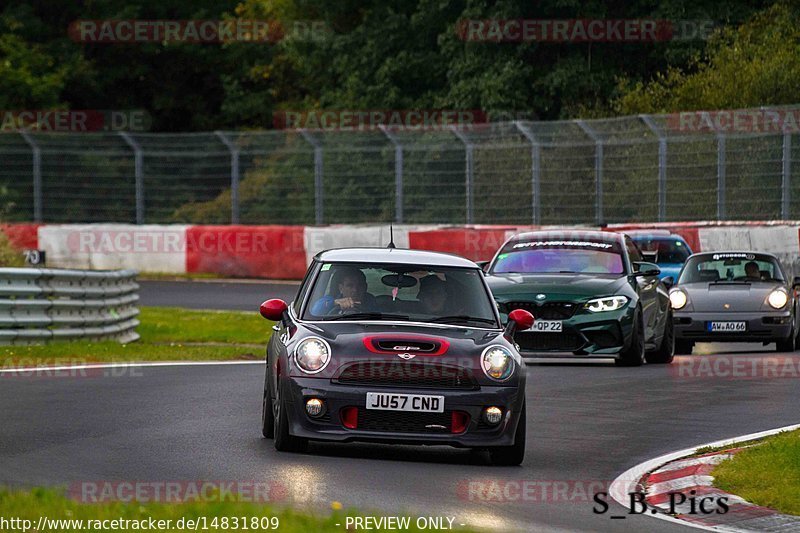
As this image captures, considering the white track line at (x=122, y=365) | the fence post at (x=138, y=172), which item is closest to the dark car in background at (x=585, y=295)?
the white track line at (x=122, y=365)

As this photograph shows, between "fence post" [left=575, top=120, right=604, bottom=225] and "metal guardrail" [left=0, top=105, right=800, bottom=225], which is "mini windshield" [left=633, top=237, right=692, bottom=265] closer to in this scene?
"metal guardrail" [left=0, top=105, right=800, bottom=225]

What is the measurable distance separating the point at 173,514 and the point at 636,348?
11.3 metres

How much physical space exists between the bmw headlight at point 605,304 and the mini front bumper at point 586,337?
0.17 feet

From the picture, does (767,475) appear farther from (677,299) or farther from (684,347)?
(684,347)

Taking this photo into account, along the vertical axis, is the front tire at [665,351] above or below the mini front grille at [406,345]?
below

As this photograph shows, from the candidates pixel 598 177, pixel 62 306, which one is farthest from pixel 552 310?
pixel 598 177

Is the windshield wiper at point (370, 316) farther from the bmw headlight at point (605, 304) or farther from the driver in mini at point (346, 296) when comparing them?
the bmw headlight at point (605, 304)

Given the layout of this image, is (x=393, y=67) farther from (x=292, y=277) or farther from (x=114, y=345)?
(x=114, y=345)

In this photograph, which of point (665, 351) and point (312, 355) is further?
point (665, 351)

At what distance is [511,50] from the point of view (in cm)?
4762

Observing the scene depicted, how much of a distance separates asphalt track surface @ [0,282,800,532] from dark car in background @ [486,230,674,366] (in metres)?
0.35

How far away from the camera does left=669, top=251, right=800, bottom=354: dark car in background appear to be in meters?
21.5

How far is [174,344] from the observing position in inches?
874

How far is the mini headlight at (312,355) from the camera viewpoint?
11.1 metres
